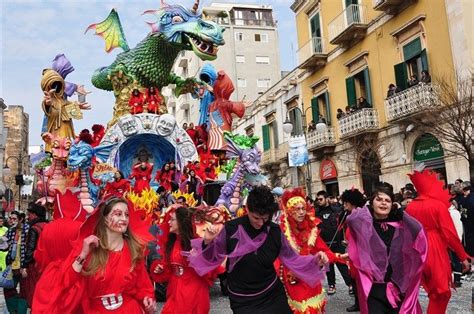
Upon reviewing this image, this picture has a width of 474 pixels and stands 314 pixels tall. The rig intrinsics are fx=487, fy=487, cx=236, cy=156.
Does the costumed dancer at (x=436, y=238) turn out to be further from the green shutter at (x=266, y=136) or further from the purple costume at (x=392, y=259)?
the green shutter at (x=266, y=136)

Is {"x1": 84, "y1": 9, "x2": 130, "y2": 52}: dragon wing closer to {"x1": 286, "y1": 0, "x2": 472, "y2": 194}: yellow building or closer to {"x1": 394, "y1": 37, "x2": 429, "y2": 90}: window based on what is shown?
{"x1": 286, "y1": 0, "x2": 472, "y2": 194}: yellow building

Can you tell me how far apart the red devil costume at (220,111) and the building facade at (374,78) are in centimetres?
656

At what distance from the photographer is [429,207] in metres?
5.34

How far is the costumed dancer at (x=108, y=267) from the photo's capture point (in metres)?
3.34

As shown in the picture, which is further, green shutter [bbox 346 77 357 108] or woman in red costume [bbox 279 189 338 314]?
green shutter [bbox 346 77 357 108]

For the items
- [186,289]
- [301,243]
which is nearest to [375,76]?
[301,243]

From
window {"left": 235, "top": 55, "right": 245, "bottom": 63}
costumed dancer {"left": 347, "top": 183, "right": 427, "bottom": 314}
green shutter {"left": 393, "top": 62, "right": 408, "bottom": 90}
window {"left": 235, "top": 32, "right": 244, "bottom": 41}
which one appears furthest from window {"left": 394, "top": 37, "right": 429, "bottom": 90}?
window {"left": 235, "top": 32, "right": 244, "bottom": 41}

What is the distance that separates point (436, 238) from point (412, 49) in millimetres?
13776

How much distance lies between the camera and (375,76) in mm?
19812

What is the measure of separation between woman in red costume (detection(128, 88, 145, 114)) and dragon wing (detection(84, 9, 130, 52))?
75.7 inches

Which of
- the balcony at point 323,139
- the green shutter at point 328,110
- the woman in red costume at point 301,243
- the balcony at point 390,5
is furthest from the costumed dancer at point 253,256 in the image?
the green shutter at point 328,110

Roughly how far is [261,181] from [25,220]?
4312mm

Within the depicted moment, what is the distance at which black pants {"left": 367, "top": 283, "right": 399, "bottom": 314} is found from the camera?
13.5 feet

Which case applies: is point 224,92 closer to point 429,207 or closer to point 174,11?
point 174,11
